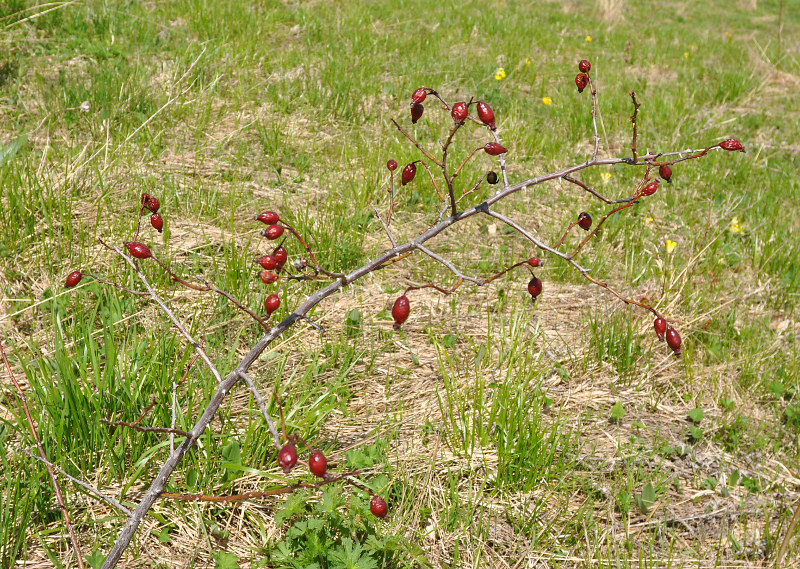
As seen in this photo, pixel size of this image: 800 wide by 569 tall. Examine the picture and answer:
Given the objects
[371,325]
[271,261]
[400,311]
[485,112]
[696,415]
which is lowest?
[696,415]

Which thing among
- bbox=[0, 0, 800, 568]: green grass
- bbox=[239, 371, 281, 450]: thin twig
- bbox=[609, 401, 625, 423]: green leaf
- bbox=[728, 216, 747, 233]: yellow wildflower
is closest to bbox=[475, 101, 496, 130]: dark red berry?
bbox=[239, 371, 281, 450]: thin twig

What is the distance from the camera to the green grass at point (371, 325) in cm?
215

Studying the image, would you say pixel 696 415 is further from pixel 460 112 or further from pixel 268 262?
pixel 268 262

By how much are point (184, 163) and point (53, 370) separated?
203cm

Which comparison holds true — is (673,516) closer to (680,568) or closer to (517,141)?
(680,568)

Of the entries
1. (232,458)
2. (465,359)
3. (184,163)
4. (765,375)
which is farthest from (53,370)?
(765,375)

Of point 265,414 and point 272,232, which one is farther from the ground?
point 272,232

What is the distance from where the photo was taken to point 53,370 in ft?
7.78

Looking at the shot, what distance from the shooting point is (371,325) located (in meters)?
3.13

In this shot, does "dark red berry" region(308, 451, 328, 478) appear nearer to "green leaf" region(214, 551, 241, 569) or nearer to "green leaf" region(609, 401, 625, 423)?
"green leaf" region(214, 551, 241, 569)

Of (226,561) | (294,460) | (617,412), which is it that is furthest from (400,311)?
(617,412)

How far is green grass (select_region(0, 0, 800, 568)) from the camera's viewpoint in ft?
7.04

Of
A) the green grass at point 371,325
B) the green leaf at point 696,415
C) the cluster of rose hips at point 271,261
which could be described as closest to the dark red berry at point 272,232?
the cluster of rose hips at point 271,261

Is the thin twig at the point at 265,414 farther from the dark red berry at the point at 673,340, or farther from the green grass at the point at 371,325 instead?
the dark red berry at the point at 673,340
